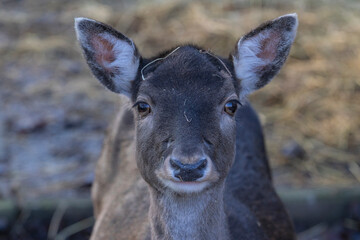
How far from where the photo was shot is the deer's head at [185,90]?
13.0ft

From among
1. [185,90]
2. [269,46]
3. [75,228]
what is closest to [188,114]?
[185,90]

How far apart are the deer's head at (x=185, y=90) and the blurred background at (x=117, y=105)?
98.0 inches

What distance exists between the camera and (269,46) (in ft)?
15.1

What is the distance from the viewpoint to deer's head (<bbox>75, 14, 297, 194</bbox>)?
13.0 feet

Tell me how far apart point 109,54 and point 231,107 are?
3.06ft

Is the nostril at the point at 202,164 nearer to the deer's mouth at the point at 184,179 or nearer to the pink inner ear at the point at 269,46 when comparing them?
the deer's mouth at the point at 184,179

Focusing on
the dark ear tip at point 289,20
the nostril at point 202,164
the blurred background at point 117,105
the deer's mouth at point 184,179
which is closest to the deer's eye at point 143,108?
the deer's mouth at point 184,179

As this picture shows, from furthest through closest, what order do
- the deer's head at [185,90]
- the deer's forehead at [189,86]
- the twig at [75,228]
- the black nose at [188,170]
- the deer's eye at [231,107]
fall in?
the twig at [75,228], the deer's eye at [231,107], the deer's forehead at [189,86], the deer's head at [185,90], the black nose at [188,170]

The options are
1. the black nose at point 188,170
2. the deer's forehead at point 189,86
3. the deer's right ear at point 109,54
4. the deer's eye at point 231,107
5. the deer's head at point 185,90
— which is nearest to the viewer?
the black nose at point 188,170

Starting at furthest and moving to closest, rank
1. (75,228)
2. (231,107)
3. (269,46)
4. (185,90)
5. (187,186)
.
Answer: (75,228), (269,46), (231,107), (185,90), (187,186)

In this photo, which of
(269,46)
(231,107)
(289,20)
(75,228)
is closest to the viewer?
(231,107)

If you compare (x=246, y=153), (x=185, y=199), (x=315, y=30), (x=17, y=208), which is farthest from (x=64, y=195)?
(x=315, y=30)

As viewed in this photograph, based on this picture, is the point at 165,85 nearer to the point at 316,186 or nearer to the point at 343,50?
the point at 316,186

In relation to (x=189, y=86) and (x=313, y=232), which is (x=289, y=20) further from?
(x=313, y=232)
